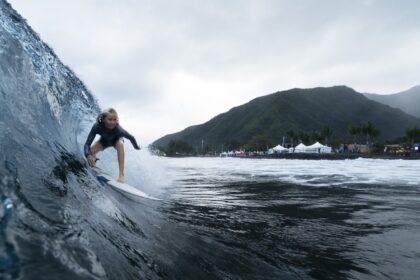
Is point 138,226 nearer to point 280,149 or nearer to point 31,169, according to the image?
point 31,169

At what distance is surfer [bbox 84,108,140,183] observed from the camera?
660cm

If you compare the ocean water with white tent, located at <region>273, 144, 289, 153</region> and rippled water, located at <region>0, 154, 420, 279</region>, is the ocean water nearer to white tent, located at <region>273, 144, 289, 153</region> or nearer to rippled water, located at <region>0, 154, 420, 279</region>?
rippled water, located at <region>0, 154, 420, 279</region>

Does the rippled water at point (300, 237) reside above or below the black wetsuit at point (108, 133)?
below

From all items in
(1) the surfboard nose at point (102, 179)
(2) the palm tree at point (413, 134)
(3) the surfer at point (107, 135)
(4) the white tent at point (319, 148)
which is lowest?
(1) the surfboard nose at point (102, 179)

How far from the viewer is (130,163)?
10.9 m

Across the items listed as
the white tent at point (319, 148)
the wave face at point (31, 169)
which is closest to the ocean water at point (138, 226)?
the wave face at point (31, 169)

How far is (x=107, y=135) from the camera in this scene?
687cm

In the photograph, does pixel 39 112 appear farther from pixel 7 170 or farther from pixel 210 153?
pixel 210 153

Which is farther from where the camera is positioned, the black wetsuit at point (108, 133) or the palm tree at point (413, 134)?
the palm tree at point (413, 134)

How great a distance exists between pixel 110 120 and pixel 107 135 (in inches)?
16.1

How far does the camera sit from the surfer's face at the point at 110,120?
6625mm

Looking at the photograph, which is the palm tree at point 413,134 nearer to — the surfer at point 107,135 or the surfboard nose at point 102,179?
the surfer at point 107,135

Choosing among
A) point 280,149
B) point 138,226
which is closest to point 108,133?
point 138,226

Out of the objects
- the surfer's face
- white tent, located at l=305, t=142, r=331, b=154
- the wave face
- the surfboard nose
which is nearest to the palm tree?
white tent, located at l=305, t=142, r=331, b=154
